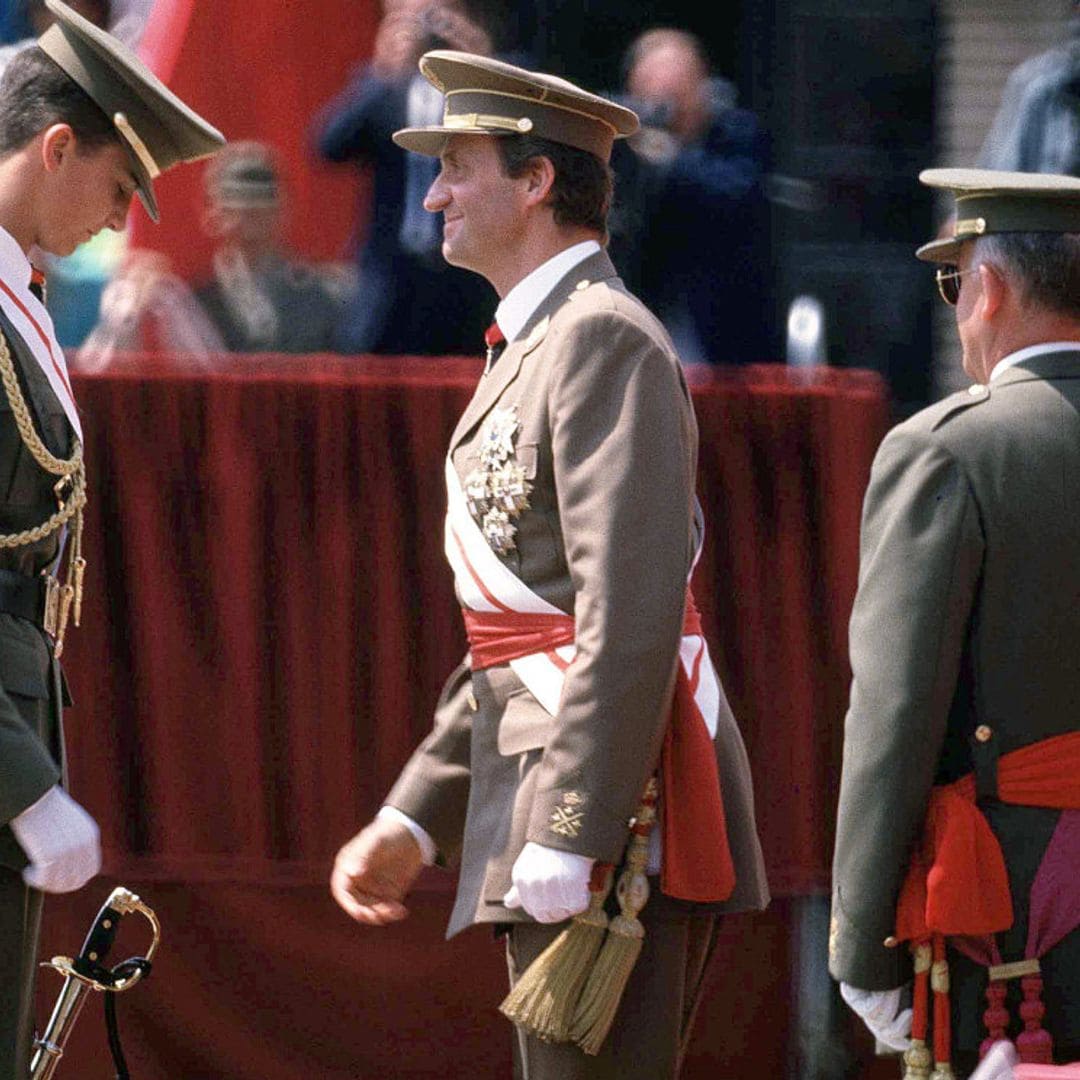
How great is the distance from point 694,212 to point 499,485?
2.60m

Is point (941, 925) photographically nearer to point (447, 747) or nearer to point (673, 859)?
point (673, 859)

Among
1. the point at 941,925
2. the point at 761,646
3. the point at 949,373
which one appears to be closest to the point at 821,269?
the point at 949,373

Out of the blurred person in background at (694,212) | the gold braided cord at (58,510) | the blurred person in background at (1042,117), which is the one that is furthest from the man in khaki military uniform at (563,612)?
the blurred person in background at (1042,117)

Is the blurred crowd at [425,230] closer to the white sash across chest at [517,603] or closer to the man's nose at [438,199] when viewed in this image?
the man's nose at [438,199]

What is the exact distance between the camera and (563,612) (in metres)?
3.32

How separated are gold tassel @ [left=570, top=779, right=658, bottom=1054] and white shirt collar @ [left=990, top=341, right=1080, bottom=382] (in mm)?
767

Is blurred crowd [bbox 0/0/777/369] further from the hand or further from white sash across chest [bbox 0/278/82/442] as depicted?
the hand

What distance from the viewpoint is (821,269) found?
6.21 m

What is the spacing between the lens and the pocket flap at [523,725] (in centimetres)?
330

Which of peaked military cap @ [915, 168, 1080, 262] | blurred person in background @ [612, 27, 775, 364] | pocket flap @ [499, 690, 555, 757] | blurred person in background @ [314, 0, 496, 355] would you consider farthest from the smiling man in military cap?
blurred person in background @ [612, 27, 775, 364]

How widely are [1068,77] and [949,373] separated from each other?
2.69 feet

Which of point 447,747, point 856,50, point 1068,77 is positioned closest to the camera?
point 447,747

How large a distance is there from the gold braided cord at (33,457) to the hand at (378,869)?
67cm

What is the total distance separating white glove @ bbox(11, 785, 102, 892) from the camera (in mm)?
3160
